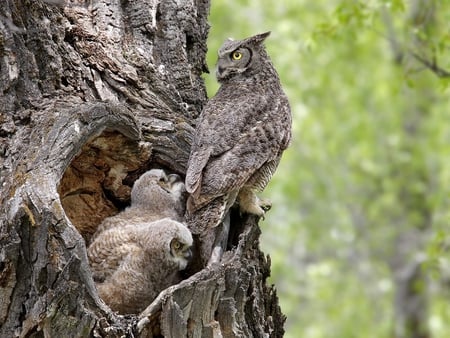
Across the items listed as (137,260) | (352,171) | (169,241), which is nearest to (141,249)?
(137,260)

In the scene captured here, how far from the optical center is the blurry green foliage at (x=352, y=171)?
14.1 metres

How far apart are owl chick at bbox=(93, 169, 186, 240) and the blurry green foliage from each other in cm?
921

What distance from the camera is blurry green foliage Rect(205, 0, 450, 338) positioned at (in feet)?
46.3

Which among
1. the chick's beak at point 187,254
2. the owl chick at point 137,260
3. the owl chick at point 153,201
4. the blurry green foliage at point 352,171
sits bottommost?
the owl chick at point 137,260

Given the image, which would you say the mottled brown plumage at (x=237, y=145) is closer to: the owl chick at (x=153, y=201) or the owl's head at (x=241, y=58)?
the owl's head at (x=241, y=58)

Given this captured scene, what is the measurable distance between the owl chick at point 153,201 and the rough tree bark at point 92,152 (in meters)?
0.09

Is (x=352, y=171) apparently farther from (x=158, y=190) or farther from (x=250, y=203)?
(x=158, y=190)

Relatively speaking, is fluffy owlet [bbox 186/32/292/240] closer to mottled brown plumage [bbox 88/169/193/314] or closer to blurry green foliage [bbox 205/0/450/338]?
mottled brown plumage [bbox 88/169/193/314]

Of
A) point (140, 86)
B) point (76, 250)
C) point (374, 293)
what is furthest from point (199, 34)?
point (374, 293)

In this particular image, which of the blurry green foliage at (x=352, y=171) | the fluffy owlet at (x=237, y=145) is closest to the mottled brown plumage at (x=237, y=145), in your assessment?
the fluffy owlet at (x=237, y=145)

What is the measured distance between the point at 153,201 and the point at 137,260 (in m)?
0.35

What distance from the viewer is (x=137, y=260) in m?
3.72

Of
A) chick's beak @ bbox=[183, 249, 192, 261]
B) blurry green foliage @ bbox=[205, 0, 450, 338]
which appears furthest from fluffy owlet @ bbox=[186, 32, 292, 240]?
blurry green foliage @ bbox=[205, 0, 450, 338]

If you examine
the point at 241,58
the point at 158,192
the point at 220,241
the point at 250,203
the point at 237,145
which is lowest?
the point at 220,241
